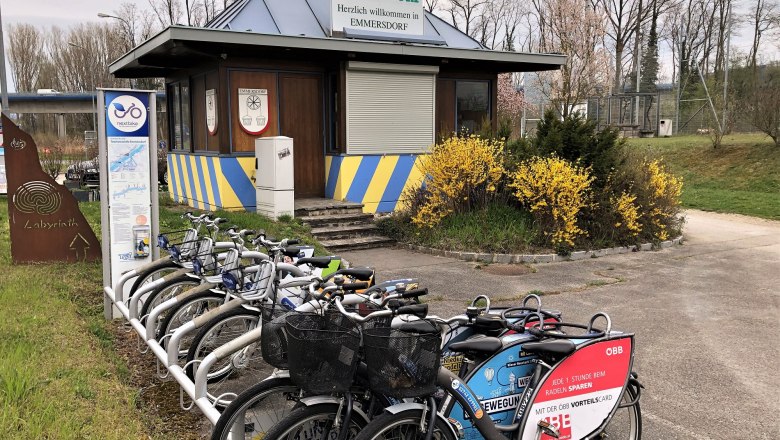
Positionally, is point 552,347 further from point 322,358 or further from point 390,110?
point 390,110

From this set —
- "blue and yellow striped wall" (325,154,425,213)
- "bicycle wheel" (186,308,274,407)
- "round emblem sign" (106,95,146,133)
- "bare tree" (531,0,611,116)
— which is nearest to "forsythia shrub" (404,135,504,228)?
"blue and yellow striped wall" (325,154,425,213)

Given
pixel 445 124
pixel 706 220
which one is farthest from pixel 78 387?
pixel 706 220

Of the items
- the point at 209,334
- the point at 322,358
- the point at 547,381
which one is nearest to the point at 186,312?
the point at 209,334

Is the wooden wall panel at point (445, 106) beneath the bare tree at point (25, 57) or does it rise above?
beneath

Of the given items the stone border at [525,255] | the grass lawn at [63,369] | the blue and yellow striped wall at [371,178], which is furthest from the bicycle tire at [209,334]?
the blue and yellow striped wall at [371,178]

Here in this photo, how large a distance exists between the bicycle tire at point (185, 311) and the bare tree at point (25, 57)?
60937mm

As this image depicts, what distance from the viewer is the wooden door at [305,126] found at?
11.7 meters

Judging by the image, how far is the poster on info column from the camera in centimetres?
585

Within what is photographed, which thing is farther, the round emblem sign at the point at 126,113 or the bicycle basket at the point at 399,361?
the round emblem sign at the point at 126,113

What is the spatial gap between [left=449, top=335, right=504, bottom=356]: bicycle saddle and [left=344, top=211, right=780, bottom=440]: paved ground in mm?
1501

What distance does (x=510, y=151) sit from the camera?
1097cm

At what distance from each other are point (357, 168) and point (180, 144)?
14.0 feet

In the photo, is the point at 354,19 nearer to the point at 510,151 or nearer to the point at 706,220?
the point at 510,151

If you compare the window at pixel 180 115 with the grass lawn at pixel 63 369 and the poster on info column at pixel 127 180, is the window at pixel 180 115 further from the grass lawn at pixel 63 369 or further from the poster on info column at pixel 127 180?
the poster on info column at pixel 127 180
